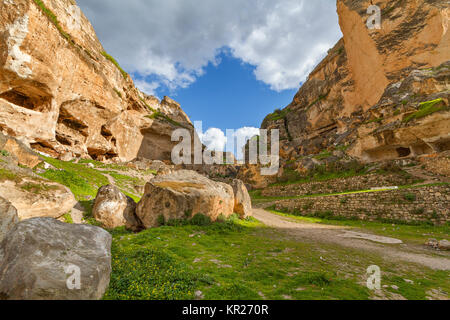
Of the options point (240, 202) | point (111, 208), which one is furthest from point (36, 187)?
point (240, 202)

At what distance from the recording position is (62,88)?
792 inches

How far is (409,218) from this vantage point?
1134 cm

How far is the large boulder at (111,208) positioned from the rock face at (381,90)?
24.2 metres

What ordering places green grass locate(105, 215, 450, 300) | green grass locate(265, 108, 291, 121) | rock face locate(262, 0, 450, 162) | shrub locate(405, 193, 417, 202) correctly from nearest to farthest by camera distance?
green grass locate(105, 215, 450, 300)
shrub locate(405, 193, 417, 202)
rock face locate(262, 0, 450, 162)
green grass locate(265, 108, 291, 121)

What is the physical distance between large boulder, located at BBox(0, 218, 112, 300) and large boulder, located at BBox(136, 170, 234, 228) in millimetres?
5033

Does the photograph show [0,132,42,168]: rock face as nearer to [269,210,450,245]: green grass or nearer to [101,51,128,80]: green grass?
[269,210,450,245]: green grass

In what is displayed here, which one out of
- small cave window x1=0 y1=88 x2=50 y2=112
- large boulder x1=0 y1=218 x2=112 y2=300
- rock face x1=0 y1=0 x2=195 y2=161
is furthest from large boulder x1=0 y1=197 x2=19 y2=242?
small cave window x1=0 y1=88 x2=50 y2=112

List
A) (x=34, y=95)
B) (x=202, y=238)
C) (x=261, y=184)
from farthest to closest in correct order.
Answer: (x=261, y=184)
(x=34, y=95)
(x=202, y=238)

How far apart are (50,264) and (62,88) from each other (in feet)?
82.8

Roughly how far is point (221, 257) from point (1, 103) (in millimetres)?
23259

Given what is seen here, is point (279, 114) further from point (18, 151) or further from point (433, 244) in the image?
point (18, 151)

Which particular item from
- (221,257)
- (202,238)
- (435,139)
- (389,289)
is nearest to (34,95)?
(202,238)

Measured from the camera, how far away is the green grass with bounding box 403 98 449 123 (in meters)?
15.2
